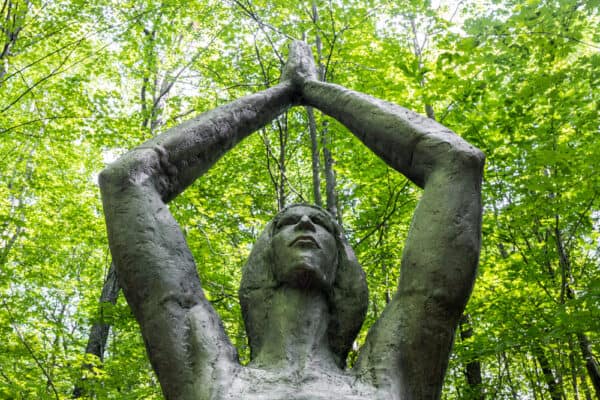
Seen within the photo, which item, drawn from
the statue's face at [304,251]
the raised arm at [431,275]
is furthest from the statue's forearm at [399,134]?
the statue's face at [304,251]

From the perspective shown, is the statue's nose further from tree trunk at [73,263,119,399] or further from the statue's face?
tree trunk at [73,263,119,399]

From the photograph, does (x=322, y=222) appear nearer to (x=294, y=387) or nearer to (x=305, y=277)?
(x=305, y=277)

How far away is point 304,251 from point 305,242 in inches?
2.2

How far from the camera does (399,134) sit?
9.45 ft

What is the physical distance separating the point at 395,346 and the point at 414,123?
1.23m

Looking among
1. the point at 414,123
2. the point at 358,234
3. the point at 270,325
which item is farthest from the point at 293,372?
the point at 358,234

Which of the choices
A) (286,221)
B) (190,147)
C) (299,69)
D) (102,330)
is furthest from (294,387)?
(102,330)

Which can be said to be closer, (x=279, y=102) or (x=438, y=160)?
(x=438, y=160)

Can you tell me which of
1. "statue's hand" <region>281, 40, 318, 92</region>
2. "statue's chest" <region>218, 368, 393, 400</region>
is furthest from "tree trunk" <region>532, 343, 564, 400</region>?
"statue's chest" <region>218, 368, 393, 400</region>

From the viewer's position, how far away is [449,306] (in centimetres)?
238

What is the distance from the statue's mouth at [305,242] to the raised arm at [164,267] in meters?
0.54

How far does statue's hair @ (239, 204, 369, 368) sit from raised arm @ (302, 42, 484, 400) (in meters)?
0.24

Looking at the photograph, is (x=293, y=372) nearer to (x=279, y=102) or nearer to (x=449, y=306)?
(x=449, y=306)

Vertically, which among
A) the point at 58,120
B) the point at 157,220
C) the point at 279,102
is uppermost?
the point at 58,120
